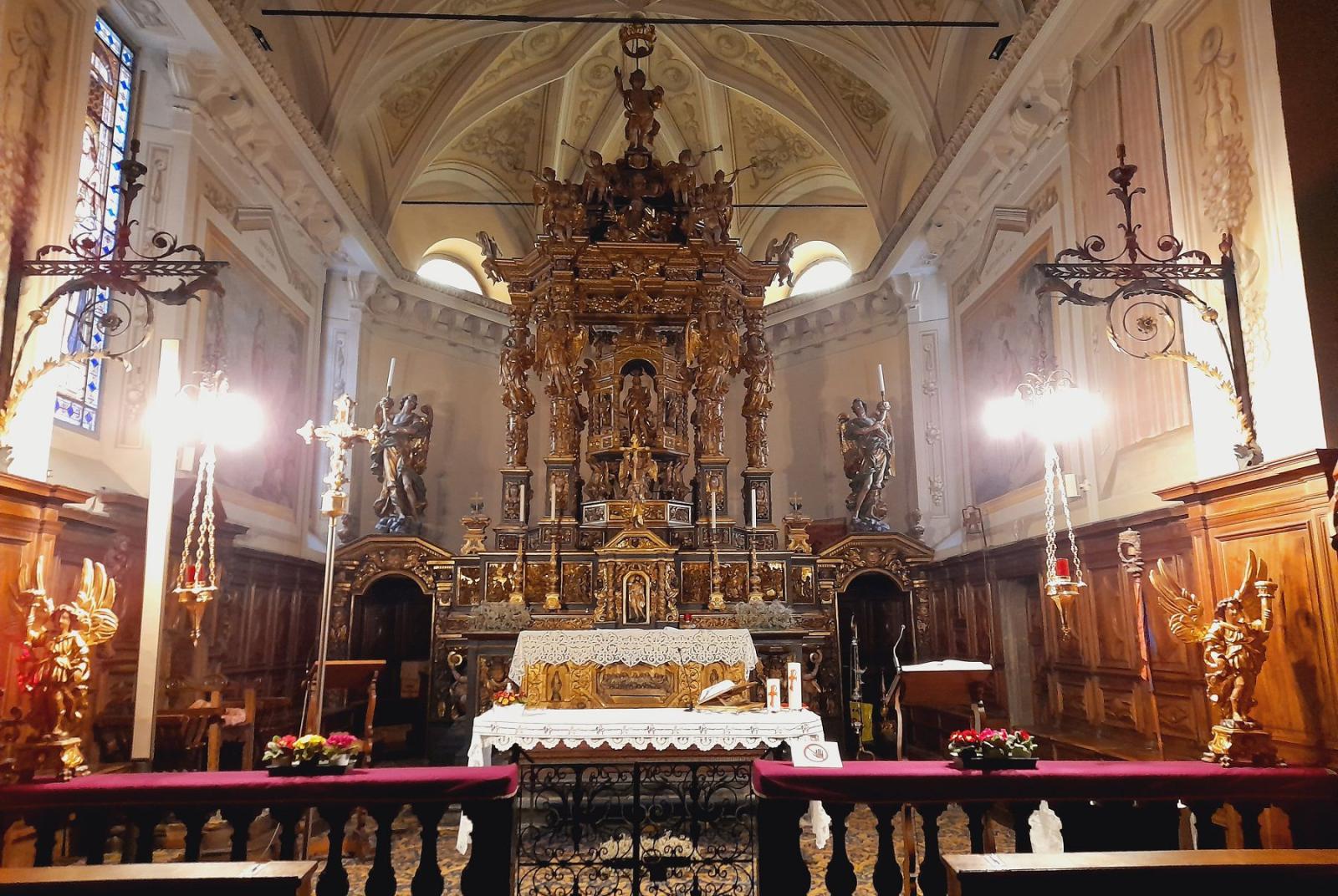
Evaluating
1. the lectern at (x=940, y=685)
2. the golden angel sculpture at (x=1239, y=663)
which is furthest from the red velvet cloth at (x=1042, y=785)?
the lectern at (x=940, y=685)

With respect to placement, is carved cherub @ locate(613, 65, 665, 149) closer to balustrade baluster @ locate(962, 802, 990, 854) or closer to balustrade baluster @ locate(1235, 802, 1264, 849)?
balustrade baluster @ locate(962, 802, 990, 854)

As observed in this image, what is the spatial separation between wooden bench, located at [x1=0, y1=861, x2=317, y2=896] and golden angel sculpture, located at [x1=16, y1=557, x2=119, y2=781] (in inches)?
54.2

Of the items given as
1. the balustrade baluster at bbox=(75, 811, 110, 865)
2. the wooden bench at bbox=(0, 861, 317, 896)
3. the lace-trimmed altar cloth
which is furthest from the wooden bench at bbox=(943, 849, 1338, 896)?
the lace-trimmed altar cloth

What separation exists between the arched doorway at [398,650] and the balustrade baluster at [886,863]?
362 inches

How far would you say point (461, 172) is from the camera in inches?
665

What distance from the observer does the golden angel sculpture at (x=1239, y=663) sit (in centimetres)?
491

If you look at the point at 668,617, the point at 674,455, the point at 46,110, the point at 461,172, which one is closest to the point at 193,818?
the point at 46,110

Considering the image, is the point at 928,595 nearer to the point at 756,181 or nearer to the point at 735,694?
the point at 735,694

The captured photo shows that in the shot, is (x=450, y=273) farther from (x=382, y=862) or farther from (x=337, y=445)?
(x=382, y=862)

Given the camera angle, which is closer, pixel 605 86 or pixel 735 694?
pixel 735 694

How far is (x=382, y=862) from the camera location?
4.16m

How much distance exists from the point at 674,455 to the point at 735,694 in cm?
464

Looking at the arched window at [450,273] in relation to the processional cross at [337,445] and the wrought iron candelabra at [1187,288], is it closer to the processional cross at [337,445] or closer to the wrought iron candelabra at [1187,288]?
the processional cross at [337,445]

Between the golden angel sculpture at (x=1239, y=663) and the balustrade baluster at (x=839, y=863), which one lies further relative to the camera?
the golden angel sculpture at (x=1239, y=663)
